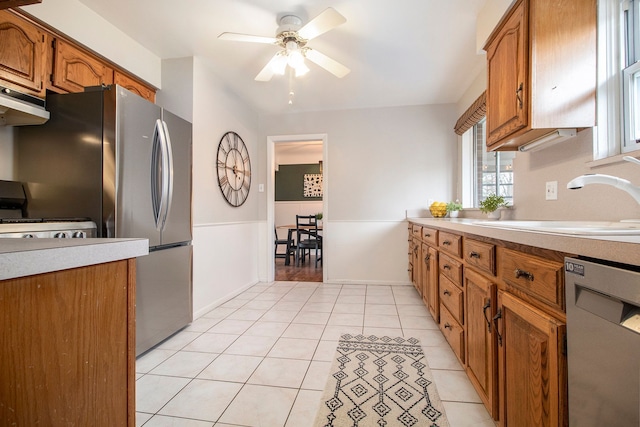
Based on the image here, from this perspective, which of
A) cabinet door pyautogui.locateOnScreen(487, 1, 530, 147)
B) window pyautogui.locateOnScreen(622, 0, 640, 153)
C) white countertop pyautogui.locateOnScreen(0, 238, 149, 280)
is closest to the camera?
white countertop pyautogui.locateOnScreen(0, 238, 149, 280)

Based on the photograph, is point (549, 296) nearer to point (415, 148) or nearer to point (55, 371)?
point (55, 371)

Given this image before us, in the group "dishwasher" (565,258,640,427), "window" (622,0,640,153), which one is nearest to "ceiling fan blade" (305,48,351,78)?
"window" (622,0,640,153)

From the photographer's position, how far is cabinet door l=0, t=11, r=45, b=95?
1.61 m

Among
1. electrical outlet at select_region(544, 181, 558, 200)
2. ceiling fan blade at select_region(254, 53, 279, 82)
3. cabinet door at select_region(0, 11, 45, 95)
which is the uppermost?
ceiling fan blade at select_region(254, 53, 279, 82)

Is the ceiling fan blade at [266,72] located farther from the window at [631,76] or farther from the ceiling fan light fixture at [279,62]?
the window at [631,76]

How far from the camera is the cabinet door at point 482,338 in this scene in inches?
47.0

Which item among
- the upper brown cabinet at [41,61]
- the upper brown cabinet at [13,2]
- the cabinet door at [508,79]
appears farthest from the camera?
the upper brown cabinet at [41,61]

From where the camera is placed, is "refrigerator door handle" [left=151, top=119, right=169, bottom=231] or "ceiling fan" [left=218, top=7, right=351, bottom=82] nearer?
"ceiling fan" [left=218, top=7, right=351, bottom=82]

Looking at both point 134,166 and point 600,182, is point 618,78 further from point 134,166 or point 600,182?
point 134,166

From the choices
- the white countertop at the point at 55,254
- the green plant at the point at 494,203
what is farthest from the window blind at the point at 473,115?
the white countertop at the point at 55,254

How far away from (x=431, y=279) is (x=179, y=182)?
7.26ft

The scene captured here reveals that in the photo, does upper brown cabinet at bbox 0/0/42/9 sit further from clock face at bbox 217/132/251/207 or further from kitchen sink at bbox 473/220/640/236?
clock face at bbox 217/132/251/207

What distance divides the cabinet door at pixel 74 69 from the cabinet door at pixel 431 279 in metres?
2.88

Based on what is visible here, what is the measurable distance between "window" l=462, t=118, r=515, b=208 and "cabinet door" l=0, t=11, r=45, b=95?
3.52 m
